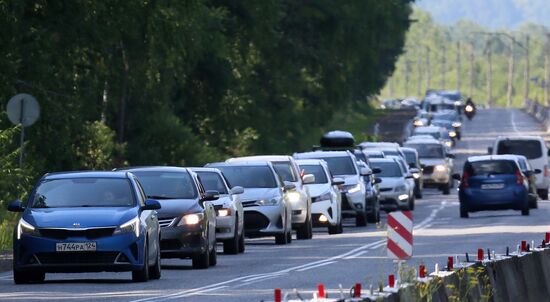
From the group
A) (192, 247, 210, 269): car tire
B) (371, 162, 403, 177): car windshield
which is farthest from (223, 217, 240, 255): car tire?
(371, 162, 403, 177): car windshield

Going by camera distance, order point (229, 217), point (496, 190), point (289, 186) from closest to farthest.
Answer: point (229, 217), point (289, 186), point (496, 190)

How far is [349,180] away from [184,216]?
58.1ft

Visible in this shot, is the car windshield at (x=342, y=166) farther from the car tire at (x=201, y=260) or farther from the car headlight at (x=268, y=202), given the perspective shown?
the car tire at (x=201, y=260)

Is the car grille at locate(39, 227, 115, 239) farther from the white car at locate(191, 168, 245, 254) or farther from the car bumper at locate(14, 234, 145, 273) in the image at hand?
the white car at locate(191, 168, 245, 254)

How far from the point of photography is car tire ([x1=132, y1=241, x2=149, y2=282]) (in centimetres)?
2275

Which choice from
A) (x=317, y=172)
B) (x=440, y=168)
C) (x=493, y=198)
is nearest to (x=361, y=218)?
(x=317, y=172)

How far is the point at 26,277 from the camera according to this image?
896 inches

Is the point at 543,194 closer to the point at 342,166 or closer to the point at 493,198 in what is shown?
the point at 493,198

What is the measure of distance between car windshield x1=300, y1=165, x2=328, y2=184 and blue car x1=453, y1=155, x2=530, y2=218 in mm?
6928

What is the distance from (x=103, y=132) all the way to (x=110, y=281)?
99.0 feet

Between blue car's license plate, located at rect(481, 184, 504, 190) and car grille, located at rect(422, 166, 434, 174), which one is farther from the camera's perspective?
car grille, located at rect(422, 166, 434, 174)

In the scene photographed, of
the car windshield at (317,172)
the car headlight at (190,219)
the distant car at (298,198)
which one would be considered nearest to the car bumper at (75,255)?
the car headlight at (190,219)

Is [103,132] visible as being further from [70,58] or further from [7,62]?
[7,62]

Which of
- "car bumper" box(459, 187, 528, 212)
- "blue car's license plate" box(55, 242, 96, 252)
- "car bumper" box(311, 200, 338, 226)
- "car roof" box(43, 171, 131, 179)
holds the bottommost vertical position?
"car bumper" box(459, 187, 528, 212)
